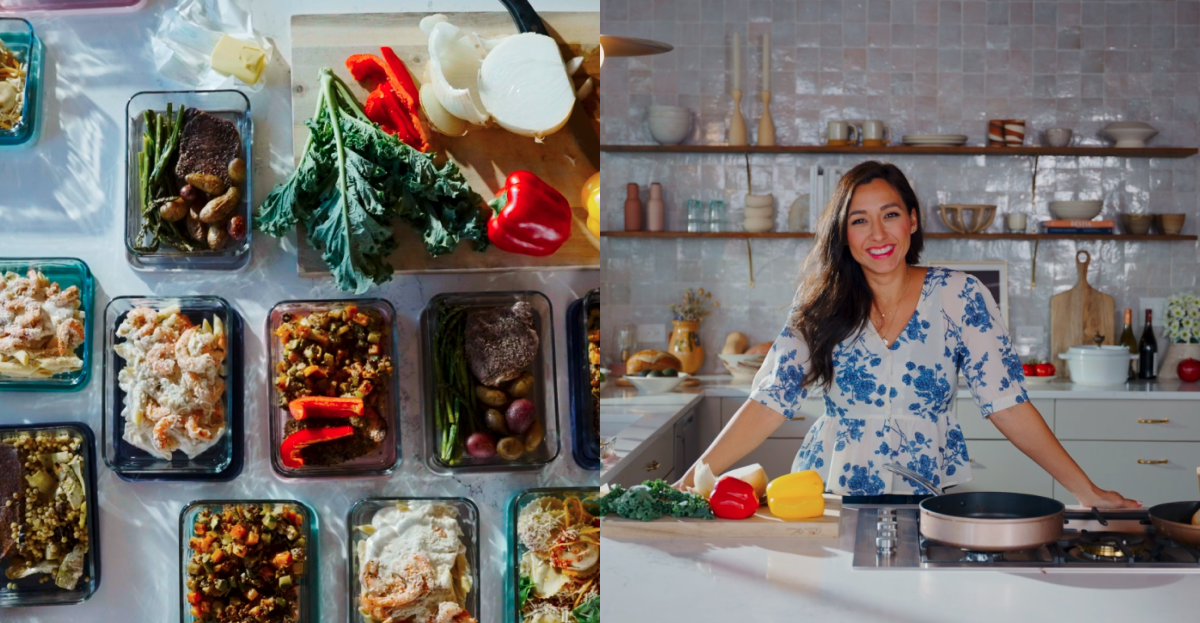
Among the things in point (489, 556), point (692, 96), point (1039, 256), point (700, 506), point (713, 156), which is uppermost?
point (692, 96)

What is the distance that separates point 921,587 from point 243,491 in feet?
2.43

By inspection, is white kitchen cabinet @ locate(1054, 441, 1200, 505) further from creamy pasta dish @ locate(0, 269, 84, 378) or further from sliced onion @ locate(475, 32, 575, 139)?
creamy pasta dish @ locate(0, 269, 84, 378)

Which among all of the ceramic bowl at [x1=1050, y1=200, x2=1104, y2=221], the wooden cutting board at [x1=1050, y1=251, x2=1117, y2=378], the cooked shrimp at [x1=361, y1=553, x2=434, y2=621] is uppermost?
the ceramic bowl at [x1=1050, y1=200, x2=1104, y2=221]

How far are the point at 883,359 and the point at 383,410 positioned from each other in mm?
719

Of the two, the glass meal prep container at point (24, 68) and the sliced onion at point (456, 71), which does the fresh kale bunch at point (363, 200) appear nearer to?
the sliced onion at point (456, 71)

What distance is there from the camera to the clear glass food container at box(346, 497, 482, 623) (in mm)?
1017

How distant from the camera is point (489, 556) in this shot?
1.03 metres

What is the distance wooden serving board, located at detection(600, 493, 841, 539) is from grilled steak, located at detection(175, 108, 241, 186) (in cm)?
56

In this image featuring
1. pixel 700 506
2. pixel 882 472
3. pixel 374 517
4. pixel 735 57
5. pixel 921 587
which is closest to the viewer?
pixel 921 587

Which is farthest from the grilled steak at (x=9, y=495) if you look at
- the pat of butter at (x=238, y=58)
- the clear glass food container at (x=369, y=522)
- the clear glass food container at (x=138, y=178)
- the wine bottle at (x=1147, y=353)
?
the wine bottle at (x=1147, y=353)

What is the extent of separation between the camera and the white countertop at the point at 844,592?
64 cm

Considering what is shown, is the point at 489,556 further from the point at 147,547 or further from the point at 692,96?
the point at 692,96

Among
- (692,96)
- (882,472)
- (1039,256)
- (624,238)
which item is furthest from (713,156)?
(882,472)

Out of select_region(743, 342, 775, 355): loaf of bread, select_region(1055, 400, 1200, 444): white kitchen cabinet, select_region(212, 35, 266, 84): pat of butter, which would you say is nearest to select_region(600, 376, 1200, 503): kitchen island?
select_region(1055, 400, 1200, 444): white kitchen cabinet
